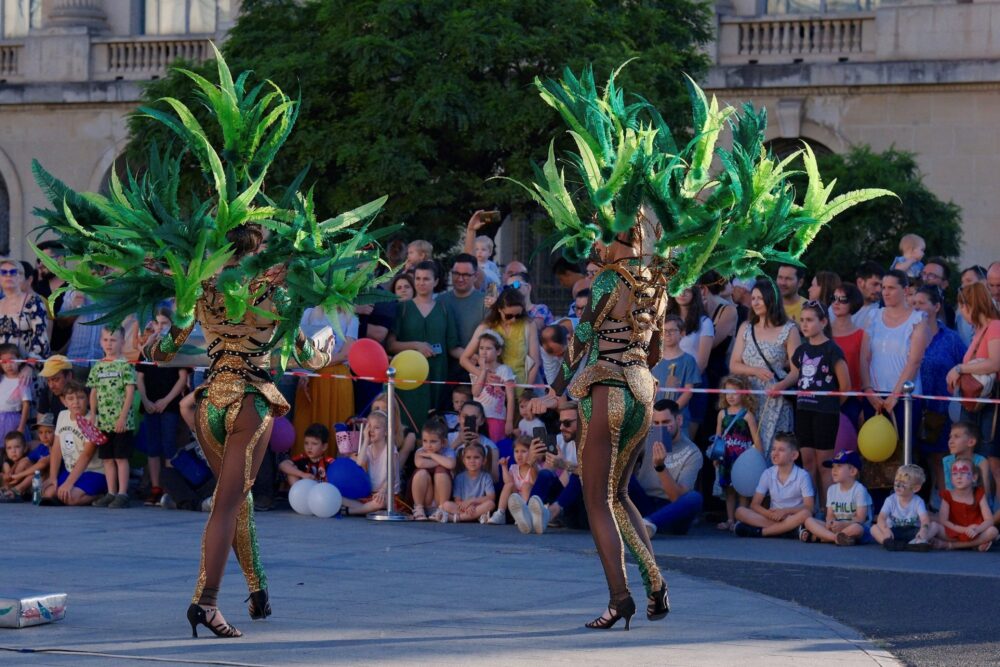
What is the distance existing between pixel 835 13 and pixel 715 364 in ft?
53.2

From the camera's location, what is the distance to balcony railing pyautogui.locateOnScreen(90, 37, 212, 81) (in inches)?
1321

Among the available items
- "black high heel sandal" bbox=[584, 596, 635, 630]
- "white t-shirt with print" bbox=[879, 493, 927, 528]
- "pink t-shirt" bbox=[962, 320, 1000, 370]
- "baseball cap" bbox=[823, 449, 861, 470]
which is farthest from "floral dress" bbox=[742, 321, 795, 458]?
"black high heel sandal" bbox=[584, 596, 635, 630]

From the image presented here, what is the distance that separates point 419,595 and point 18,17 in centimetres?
2764

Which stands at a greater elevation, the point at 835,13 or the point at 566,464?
the point at 835,13

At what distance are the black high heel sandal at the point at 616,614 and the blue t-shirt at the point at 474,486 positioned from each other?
200 inches

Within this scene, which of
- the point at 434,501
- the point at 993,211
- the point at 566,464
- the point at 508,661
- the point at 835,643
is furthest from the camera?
the point at 993,211

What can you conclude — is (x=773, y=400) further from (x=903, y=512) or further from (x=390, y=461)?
(x=390, y=461)

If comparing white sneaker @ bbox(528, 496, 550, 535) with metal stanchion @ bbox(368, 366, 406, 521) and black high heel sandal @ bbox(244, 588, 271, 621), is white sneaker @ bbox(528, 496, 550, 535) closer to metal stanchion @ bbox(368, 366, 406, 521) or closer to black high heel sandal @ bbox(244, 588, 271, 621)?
metal stanchion @ bbox(368, 366, 406, 521)

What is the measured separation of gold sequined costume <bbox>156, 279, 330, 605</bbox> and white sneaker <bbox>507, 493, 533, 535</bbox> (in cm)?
438

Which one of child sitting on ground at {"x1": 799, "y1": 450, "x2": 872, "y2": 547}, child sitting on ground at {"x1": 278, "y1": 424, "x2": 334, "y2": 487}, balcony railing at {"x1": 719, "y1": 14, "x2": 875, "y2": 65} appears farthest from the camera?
balcony railing at {"x1": 719, "y1": 14, "x2": 875, "y2": 65}

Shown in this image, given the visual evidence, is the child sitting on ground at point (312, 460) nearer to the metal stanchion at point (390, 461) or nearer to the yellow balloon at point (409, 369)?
the metal stanchion at point (390, 461)

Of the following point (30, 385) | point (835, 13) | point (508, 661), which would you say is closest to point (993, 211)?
point (835, 13)

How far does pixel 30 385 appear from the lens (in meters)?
15.9

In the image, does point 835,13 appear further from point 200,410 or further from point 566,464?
point 200,410
